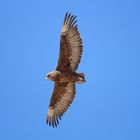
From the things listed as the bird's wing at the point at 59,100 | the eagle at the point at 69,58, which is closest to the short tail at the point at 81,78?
the eagle at the point at 69,58

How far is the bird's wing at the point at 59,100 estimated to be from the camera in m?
22.9

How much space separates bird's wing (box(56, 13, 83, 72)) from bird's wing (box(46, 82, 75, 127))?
84 cm

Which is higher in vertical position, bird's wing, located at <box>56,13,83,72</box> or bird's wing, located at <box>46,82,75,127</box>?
bird's wing, located at <box>56,13,83,72</box>

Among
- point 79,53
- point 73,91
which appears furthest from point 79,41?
point 73,91

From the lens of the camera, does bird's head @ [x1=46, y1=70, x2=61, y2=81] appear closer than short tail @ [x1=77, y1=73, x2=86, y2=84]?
No

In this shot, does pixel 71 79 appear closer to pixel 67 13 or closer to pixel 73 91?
pixel 73 91

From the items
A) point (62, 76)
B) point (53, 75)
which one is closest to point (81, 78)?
point (62, 76)

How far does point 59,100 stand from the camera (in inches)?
912

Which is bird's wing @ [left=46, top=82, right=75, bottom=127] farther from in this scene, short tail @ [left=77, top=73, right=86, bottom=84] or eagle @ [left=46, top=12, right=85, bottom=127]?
short tail @ [left=77, top=73, right=86, bottom=84]

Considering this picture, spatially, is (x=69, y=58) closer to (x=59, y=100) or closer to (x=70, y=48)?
(x=70, y=48)

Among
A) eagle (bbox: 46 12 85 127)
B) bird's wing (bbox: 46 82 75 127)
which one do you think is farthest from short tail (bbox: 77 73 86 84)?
bird's wing (bbox: 46 82 75 127)

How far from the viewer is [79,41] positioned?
2228 centimetres

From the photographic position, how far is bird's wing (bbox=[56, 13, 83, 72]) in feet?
73.0

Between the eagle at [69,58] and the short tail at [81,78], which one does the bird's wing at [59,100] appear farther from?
the short tail at [81,78]
